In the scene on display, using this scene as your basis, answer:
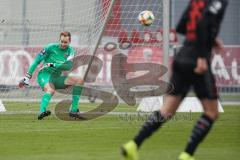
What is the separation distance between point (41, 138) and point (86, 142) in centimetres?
90

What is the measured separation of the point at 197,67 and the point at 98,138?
13.5ft

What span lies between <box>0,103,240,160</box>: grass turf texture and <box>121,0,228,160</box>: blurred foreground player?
1247mm

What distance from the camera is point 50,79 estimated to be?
50.4 feet

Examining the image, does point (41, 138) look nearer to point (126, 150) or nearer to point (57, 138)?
point (57, 138)

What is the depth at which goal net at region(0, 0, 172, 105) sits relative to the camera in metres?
16.8

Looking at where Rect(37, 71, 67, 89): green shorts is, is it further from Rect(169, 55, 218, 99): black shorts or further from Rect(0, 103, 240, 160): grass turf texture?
Rect(169, 55, 218, 99): black shorts

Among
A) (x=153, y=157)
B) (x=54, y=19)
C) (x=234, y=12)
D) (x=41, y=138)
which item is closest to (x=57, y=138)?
(x=41, y=138)

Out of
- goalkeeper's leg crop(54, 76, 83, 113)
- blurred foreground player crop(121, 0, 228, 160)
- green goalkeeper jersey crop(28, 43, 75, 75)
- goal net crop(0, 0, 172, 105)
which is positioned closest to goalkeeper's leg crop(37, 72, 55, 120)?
green goalkeeper jersey crop(28, 43, 75, 75)

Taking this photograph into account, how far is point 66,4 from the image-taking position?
1714cm

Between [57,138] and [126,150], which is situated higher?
[126,150]

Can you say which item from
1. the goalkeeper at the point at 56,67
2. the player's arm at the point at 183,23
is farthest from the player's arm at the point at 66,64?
the player's arm at the point at 183,23

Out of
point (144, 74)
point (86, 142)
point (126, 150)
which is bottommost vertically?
point (144, 74)

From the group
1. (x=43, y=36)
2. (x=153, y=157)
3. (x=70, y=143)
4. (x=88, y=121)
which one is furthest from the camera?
(x=43, y=36)

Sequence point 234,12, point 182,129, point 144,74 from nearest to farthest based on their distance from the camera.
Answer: point 182,129 → point 144,74 → point 234,12
